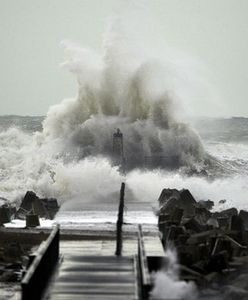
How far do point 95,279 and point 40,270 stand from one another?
110 cm

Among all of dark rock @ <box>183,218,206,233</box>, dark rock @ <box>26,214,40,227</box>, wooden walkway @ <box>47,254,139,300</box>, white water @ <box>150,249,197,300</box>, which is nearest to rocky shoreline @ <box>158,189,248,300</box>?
dark rock @ <box>183,218,206,233</box>

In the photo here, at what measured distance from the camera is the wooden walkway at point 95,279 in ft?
36.3

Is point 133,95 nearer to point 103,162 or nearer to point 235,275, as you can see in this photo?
point 103,162

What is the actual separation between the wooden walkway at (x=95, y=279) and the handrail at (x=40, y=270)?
150mm

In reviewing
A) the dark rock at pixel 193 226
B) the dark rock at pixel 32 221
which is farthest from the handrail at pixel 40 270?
the dark rock at pixel 32 221

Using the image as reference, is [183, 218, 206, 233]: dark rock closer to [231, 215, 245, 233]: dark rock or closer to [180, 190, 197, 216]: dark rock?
[231, 215, 245, 233]: dark rock

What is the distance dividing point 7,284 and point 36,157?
95.7 ft

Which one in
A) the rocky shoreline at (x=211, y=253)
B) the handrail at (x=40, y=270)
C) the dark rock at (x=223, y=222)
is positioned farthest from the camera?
the dark rock at (x=223, y=222)

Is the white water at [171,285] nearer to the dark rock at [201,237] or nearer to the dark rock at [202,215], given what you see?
the dark rock at [201,237]

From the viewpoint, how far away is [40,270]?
1114cm

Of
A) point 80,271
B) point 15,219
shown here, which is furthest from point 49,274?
point 15,219

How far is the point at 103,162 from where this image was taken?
3856 centimetres

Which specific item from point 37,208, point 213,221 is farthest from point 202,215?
point 37,208

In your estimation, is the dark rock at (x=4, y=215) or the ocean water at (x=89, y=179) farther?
the ocean water at (x=89, y=179)
